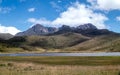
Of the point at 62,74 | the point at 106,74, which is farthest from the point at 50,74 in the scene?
the point at 106,74

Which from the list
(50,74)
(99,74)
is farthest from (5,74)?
(99,74)

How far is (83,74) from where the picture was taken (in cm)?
3719

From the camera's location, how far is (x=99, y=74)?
36.4 meters

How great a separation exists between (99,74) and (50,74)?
21.4 ft

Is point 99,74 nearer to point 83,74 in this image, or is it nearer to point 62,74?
point 83,74

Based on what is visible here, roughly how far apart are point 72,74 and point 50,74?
3.05 meters

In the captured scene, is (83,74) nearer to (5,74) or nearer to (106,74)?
(106,74)

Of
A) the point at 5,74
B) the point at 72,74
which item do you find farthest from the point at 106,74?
the point at 5,74

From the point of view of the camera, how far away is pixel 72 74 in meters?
37.5

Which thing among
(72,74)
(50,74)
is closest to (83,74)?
(72,74)

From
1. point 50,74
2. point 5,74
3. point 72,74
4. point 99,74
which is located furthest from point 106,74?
point 5,74

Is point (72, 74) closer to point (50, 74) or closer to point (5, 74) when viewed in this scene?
point (50, 74)

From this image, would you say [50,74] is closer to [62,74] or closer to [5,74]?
[62,74]

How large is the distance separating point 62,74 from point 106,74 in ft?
19.2
